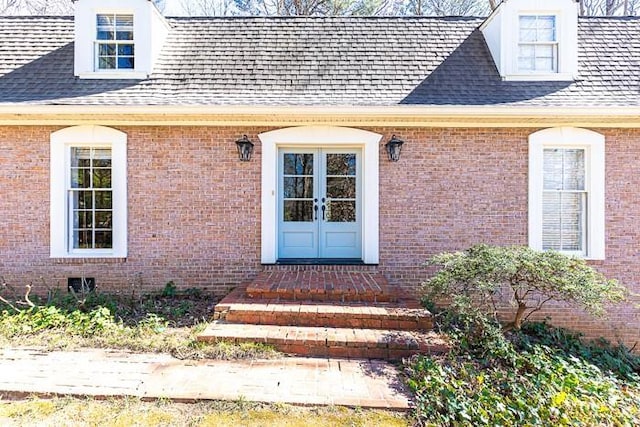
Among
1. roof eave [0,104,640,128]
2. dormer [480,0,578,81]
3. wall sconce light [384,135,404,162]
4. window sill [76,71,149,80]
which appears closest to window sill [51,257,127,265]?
roof eave [0,104,640,128]

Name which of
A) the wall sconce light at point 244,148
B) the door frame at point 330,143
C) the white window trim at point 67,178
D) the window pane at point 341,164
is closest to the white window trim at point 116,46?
the white window trim at point 67,178

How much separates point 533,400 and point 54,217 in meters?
7.01

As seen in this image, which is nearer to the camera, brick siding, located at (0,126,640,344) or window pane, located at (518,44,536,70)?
brick siding, located at (0,126,640,344)

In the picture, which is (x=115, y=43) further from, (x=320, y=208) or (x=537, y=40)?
(x=537, y=40)

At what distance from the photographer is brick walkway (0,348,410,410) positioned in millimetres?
3236

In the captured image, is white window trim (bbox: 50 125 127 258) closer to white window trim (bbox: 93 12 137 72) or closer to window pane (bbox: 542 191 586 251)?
white window trim (bbox: 93 12 137 72)

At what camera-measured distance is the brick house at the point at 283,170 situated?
629 cm

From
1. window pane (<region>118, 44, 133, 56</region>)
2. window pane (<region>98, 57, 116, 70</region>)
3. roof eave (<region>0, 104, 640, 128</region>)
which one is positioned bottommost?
roof eave (<region>0, 104, 640, 128</region>)

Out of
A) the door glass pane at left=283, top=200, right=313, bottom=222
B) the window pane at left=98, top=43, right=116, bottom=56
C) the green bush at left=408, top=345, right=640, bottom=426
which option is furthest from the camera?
the window pane at left=98, top=43, right=116, bottom=56

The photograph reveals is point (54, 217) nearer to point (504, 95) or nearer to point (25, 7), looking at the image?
point (504, 95)

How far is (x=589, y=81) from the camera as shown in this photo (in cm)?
671

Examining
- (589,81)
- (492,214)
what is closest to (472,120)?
(492,214)

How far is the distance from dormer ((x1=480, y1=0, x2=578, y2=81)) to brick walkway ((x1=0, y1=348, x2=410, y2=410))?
5.87m

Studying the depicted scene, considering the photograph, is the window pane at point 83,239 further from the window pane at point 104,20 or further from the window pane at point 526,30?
the window pane at point 526,30
